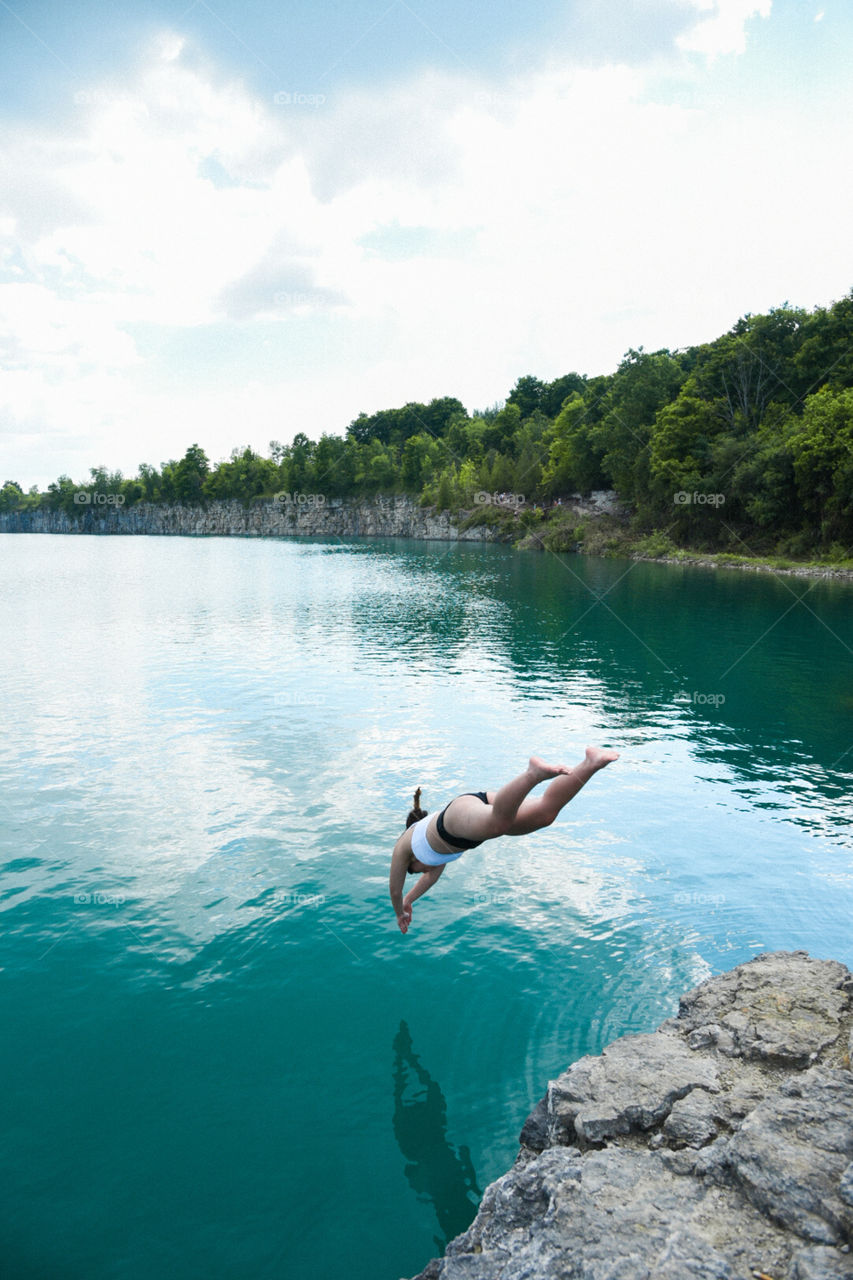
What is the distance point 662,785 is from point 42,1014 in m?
13.1

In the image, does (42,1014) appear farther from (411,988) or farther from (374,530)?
(374,530)

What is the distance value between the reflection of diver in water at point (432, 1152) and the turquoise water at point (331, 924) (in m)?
0.03

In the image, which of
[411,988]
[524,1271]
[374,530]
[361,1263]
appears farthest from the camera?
[374,530]

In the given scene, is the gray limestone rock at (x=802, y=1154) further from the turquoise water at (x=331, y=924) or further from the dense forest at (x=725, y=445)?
the dense forest at (x=725, y=445)

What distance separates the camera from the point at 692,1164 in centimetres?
445

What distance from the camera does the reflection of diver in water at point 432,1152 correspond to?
6027mm

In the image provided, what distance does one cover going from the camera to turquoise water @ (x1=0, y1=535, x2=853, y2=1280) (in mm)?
6156

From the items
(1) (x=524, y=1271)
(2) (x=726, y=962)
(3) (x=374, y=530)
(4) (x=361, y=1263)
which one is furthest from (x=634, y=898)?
(3) (x=374, y=530)

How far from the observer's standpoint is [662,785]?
16703 mm

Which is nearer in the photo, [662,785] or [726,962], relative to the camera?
[726,962]

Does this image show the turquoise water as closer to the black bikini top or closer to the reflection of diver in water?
the reflection of diver in water

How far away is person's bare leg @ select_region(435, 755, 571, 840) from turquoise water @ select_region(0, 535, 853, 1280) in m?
2.94

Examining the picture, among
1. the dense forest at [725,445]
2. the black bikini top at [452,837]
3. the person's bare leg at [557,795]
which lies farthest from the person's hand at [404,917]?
the dense forest at [725,445]

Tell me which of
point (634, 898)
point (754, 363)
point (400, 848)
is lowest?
point (634, 898)
